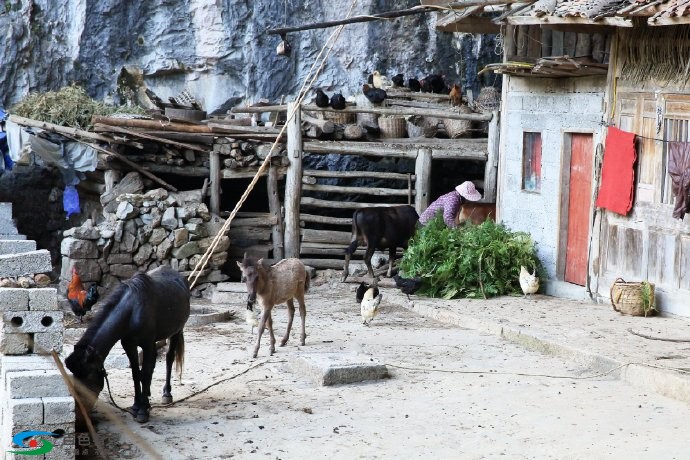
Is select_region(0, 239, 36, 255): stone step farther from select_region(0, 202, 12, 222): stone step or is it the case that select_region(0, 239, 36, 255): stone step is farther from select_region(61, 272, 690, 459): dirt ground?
select_region(0, 202, 12, 222): stone step

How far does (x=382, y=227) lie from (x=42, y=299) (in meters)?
10.4

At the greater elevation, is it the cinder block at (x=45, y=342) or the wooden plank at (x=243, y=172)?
the wooden plank at (x=243, y=172)

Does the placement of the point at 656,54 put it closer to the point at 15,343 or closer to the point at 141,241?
the point at 15,343

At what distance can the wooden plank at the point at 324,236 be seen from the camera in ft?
66.2

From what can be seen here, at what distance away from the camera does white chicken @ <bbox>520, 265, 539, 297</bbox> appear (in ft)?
50.0

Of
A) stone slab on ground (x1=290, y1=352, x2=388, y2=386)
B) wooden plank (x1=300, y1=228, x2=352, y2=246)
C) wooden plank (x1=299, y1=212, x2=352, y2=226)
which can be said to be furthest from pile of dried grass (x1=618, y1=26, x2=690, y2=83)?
wooden plank (x1=300, y1=228, x2=352, y2=246)

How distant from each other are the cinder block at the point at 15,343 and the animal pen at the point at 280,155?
10201 mm

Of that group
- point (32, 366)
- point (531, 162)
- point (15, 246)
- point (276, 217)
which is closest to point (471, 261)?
point (531, 162)

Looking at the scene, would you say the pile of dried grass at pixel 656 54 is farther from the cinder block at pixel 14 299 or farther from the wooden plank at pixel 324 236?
the cinder block at pixel 14 299

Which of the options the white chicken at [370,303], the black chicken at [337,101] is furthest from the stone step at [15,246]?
the black chicken at [337,101]

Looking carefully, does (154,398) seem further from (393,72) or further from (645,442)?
(393,72)

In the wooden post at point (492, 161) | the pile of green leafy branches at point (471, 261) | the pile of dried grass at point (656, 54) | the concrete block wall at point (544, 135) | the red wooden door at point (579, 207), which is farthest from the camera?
the wooden post at point (492, 161)

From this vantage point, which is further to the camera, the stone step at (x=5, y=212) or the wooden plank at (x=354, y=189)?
the wooden plank at (x=354, y=189)

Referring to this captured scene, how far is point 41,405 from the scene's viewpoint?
7418mm
